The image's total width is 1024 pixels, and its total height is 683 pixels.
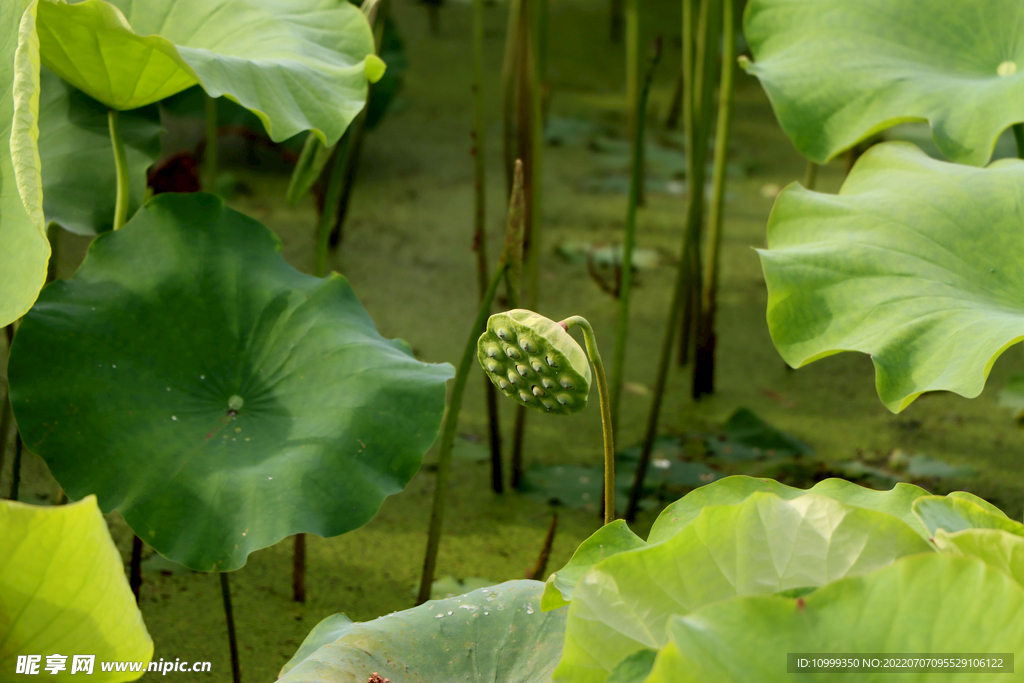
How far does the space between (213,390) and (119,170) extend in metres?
0.29

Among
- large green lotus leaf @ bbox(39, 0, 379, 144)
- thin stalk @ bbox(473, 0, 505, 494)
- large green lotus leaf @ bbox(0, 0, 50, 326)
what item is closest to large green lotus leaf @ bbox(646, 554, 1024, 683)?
large green lotus leaf @ bbox(0, 0, 50, 326)

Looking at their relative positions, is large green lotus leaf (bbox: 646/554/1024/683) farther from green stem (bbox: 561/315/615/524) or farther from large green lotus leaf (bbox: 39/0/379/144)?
large green lotus leaf (bbox: 39/0/379/144)

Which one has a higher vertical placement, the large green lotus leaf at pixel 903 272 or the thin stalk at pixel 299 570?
the large green lotus leaf at pixel 903 272

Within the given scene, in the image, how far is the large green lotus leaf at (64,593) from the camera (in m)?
0.52

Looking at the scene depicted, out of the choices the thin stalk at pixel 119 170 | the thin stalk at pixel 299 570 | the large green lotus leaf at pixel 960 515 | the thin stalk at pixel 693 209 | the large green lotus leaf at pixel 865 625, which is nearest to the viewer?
the large green lotus leaf at pixel 865 625

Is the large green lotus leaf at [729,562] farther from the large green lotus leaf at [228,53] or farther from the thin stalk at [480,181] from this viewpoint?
the thin stalk at [480,181]

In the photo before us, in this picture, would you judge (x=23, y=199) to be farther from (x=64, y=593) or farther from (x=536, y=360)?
(x=536, y=360)

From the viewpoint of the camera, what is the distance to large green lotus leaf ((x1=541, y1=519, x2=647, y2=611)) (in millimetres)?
626

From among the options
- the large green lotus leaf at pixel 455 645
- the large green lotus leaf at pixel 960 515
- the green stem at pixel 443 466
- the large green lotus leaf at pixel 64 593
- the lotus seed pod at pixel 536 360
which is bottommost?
the green stem at pixel 443 466

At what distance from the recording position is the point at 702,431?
1.63 m

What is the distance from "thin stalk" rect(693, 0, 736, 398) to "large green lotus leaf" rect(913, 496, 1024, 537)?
3.37 feet

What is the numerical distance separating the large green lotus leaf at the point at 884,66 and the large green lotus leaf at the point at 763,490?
0.59m

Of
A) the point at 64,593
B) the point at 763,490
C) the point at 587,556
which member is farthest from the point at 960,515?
the point at 64,593

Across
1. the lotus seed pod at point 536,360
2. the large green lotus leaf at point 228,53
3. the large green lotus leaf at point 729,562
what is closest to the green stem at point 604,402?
the lotus seed pod at point 536,360
